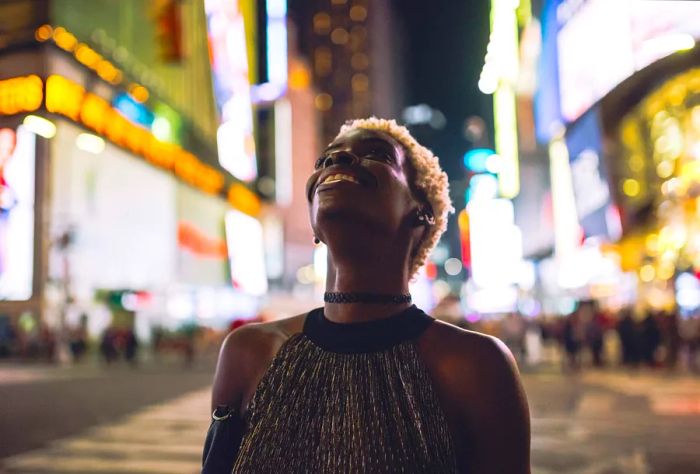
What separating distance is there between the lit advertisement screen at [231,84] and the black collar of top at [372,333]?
61085 millimetres

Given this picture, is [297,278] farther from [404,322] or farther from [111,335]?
[404,322]

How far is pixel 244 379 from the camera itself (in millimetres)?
1789

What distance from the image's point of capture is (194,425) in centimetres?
984

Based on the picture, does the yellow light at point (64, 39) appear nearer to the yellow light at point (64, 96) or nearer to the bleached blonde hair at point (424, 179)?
the yellow light at point (64, 96)

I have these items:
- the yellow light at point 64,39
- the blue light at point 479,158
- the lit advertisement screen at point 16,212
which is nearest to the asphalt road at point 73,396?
the lit advertisement screen at point 16,212

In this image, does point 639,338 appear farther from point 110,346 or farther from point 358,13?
point 358,13

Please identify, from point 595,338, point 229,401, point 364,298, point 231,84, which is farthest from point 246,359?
point 231,84

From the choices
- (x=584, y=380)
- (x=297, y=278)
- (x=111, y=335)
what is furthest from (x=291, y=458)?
(x=297, y=278)

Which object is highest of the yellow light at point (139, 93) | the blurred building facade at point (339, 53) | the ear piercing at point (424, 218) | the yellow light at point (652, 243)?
the blurred building facade at point (339, 53)

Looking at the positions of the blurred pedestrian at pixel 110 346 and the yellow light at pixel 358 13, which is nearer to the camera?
the blurred pedestrian at pixel 110 346

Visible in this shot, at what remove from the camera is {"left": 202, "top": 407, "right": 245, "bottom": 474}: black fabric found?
166 centimetres

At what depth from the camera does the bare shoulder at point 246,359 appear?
5.84 ft

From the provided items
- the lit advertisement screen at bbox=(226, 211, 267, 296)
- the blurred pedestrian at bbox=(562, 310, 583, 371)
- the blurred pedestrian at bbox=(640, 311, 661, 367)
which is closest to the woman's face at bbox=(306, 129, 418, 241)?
the blurred pedestrian at bbox=(562, 310, 583, 371)

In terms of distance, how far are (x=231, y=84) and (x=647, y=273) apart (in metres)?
42.9
